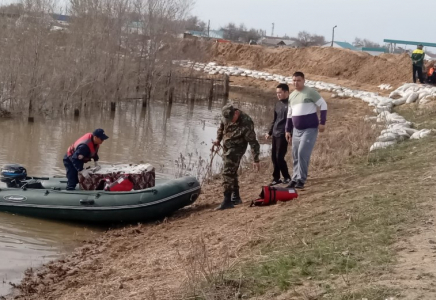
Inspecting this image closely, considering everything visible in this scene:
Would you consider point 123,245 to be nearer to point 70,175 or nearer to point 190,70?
point 70,175

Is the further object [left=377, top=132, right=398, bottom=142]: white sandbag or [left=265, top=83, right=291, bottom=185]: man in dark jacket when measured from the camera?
[left=377, top=132, right=398, bottom=142]: white sandbag

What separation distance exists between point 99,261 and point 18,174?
3.29 meters

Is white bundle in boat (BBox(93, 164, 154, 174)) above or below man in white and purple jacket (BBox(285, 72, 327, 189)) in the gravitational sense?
below

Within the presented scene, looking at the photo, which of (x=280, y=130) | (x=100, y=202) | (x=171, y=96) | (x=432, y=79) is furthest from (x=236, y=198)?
(x=171, y=96)

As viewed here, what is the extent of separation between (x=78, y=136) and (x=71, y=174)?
35.2ft

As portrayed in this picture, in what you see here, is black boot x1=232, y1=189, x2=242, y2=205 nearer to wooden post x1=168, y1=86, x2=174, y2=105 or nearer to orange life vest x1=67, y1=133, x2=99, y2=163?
orange life vest x1=67, y1=133, x2=99, y2=163

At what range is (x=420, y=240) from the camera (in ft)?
18.6

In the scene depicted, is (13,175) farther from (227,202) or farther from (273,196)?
(273,196)

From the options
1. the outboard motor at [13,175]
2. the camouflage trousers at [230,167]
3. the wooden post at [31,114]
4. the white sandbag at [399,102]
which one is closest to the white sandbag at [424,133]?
the camouflage trousers at [230,167]

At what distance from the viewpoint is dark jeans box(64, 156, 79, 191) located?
9.93 meters

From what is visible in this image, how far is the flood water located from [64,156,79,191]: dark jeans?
63 cm

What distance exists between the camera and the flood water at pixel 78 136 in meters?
8.98

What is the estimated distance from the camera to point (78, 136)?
20.5m

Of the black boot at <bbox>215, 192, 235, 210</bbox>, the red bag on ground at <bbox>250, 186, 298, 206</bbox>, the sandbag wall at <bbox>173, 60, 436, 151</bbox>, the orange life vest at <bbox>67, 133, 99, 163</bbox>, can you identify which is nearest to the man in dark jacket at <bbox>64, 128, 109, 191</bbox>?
the orange life vest at <bbox>67, 133, 99, 163</bbox>
